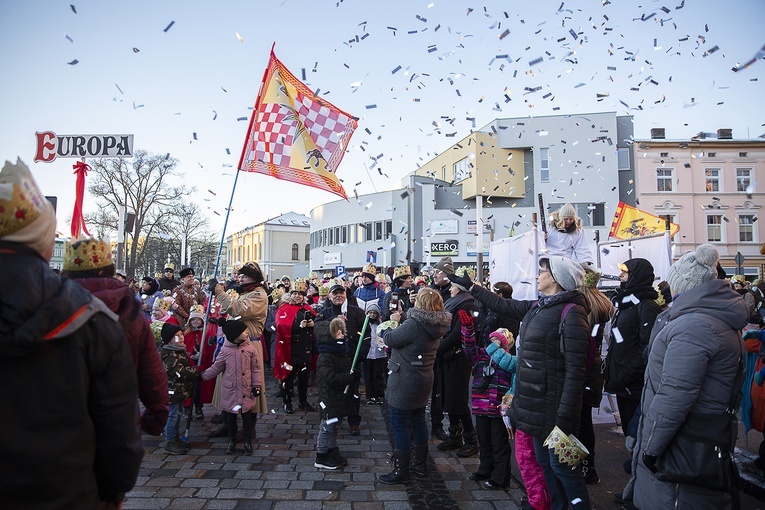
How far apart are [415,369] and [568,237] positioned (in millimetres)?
3182

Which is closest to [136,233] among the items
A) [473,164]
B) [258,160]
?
[473,164]

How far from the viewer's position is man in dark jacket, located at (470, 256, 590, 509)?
367cm

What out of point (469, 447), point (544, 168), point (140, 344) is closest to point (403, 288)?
point (469, 447)

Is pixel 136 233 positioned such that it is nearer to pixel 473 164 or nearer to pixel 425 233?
pixel 425 233

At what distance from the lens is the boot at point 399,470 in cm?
514

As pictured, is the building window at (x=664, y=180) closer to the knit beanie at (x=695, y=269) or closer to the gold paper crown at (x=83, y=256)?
the knit beanie at (x=695, y=269)

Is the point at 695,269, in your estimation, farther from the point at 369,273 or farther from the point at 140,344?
the point at 369,273

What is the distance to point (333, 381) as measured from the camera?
5.88m

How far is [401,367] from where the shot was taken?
5363mm

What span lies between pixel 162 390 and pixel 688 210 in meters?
43.4

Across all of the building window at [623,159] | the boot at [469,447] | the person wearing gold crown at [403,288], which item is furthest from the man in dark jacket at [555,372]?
the building window at [623,159]

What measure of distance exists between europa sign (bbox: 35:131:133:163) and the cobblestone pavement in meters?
4.44

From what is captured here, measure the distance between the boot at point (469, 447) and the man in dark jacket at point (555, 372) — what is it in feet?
7.31

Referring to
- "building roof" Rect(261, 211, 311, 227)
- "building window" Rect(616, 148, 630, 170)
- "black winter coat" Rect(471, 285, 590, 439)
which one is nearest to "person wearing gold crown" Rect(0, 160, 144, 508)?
"black winter coat" Rect(471, 285, 590, 439)
